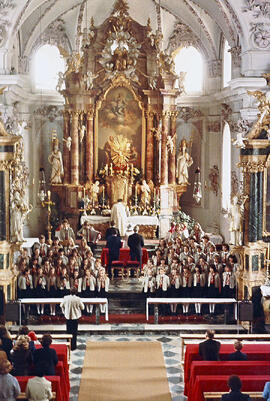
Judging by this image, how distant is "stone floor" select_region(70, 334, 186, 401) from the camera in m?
13.2

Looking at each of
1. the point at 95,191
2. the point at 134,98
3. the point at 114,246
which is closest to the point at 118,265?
the point at 114,246

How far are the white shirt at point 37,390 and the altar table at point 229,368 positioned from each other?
2967 millimetres

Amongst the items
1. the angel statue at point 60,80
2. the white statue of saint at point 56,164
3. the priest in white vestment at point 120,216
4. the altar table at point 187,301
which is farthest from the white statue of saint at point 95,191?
the altar table at point 187,301

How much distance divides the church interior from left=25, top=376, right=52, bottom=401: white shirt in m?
0.44

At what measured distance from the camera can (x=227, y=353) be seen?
1276 cm

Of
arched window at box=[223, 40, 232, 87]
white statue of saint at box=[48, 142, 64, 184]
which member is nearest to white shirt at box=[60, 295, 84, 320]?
white statue of saint at box=[48, 142, 64, 184]

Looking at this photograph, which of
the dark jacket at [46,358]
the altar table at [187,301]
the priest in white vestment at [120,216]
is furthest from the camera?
the priest in white vestment at [120,216]

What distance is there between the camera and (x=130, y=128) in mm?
28156

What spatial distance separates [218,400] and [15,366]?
3.35 metres

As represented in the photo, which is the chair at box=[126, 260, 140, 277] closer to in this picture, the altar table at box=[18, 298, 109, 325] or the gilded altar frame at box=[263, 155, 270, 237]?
the altar table at box=[18, 298, 109, 325]

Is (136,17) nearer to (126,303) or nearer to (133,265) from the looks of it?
(133,265)

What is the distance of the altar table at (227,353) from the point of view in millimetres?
12580

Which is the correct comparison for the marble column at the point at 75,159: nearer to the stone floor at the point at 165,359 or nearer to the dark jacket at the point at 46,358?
the stone floor at the point at 165,359

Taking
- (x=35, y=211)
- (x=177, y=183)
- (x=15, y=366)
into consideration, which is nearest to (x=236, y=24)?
(x=177, y=183)
